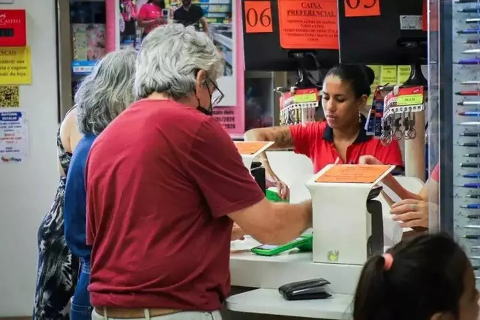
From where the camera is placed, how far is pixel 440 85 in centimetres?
158

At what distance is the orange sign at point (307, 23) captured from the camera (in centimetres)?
279

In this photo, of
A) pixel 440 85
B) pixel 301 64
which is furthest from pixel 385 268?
pixel 301 64

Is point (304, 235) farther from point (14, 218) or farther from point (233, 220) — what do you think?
point (14, 218)

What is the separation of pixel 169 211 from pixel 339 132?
5.82 ft


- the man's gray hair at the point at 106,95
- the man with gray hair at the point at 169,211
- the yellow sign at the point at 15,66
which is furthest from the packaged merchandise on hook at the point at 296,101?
the yellow sign at the point at 15,66

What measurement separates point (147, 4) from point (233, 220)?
268 cm

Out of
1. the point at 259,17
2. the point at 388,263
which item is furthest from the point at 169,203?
the point at 259,17

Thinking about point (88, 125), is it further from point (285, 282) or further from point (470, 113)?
point (470, 113)

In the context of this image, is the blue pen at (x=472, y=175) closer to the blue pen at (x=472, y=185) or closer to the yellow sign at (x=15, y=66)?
the blue pen at (x=472, y=185)

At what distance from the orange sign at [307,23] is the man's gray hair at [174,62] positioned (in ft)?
2.95

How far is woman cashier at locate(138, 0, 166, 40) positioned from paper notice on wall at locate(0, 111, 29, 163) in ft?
2.85

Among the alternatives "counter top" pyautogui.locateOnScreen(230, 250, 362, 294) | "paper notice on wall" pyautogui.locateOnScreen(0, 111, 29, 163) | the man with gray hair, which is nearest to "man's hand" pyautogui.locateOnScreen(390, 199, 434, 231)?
"counter top" pyautogui.locateOnScreen(230, 250, 362, 294)

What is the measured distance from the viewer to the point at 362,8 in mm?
2389

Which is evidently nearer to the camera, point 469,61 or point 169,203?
point 469,61
